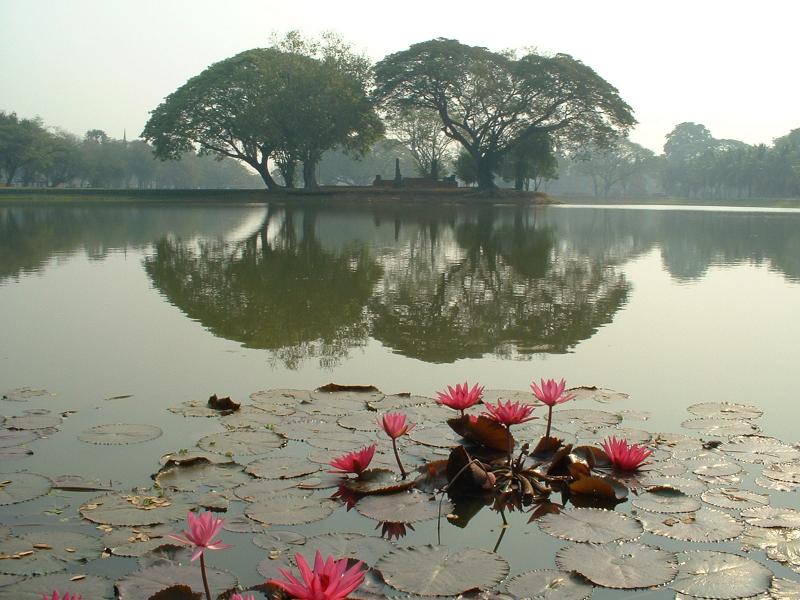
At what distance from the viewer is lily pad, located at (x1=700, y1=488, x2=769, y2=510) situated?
4250mm

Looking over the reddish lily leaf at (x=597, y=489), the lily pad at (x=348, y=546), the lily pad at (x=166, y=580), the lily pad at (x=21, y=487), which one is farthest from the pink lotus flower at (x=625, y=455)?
the lily pad at (x=21, y=487)

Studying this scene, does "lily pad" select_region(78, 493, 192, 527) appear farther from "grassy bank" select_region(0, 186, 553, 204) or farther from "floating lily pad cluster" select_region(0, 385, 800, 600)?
"grassy bank" select_region(0, 186, 553, 204)

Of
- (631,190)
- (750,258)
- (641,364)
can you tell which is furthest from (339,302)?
(631,190)

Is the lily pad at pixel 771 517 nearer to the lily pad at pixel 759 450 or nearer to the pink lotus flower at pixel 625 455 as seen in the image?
the pink lotus flower at pixel 625 455

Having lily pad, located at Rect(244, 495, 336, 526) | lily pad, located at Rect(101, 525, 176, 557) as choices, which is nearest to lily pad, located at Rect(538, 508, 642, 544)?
lily pad, located at Rect(244, 495, 336, 526)

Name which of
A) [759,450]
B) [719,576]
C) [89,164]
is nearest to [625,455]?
[759,450]

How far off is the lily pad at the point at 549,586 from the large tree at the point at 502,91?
52.4 meters

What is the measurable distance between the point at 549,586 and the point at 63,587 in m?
2.00

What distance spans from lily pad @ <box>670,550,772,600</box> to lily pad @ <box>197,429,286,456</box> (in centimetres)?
259

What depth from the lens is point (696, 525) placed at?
401 centimetres

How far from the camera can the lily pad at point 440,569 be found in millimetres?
3328

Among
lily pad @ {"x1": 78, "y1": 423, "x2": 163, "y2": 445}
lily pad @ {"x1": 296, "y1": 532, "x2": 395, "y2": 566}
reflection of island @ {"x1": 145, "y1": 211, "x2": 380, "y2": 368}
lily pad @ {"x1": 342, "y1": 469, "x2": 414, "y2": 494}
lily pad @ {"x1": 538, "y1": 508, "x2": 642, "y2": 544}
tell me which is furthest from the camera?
reflection of island @ {"x1": 145, "y1": 211, "x2": 380, "y2": 368}

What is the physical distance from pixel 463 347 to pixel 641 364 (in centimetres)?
176

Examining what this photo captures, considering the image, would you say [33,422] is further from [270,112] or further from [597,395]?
[270,112]
